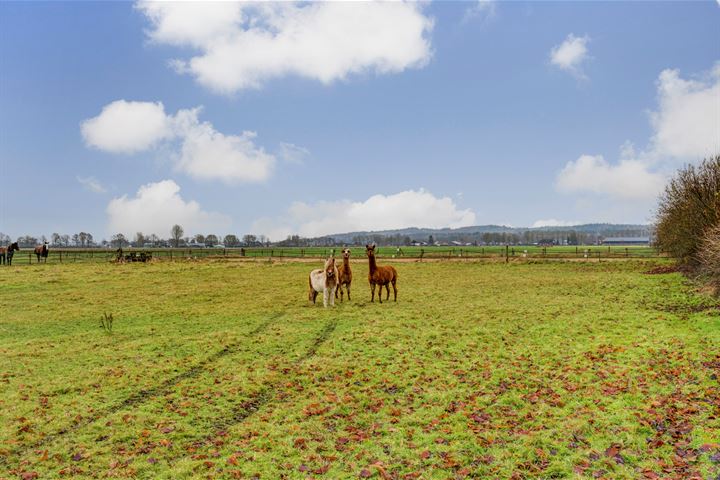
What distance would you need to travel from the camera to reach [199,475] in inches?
219

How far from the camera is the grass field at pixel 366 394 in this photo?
5.84 meters

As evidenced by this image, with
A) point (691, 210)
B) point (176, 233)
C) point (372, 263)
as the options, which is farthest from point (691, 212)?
point (176, 233)

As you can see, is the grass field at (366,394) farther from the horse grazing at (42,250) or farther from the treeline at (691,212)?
the horse grazing at (42,250)

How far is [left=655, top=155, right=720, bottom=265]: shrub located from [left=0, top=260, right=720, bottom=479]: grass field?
43.3 ft

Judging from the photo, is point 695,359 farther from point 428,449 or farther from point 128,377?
point 128,377

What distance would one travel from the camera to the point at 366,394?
8.28m

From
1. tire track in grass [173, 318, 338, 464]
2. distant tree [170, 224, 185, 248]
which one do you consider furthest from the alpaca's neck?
distant tree [170, 224, 185, 248]

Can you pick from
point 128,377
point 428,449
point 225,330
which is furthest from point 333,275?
point 428,449

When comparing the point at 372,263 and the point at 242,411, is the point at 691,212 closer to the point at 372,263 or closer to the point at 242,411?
the point at 372,263

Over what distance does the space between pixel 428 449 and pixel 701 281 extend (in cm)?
2472

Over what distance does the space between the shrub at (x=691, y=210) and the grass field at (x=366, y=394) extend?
43.3 feet

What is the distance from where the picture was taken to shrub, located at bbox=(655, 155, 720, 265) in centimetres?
2586

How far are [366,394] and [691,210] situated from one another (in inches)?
1136

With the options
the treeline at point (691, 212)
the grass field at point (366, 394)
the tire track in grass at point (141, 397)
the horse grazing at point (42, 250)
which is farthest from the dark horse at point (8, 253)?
the treeline at point (691, 212)
